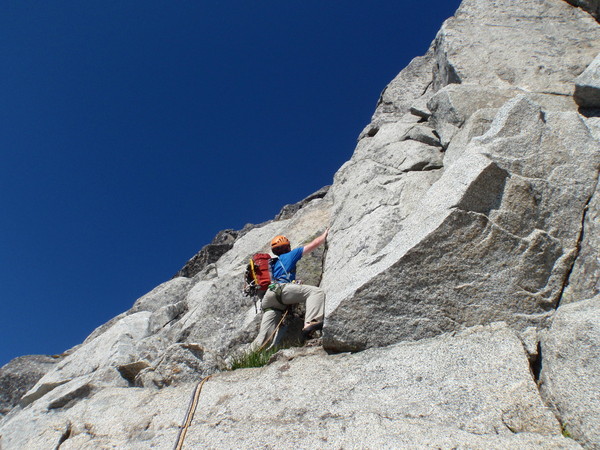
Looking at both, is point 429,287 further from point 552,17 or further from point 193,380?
point 552,17

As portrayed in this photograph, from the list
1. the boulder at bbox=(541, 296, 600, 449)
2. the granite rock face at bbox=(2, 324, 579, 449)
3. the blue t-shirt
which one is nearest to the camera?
the boulder at bbox=(541, 296, 600, 449)

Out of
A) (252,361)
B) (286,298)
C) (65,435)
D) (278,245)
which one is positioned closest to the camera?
(65,435)

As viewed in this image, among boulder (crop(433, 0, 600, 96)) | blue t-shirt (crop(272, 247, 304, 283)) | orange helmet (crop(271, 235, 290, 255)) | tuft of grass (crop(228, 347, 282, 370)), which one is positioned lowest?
tuft of grass (crop(228, 347, 282, 370))

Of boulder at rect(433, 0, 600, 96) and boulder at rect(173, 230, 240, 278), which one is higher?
boulder at rect(433, 0, 600, 96)

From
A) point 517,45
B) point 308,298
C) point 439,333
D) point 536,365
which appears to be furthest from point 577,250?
point 517,45

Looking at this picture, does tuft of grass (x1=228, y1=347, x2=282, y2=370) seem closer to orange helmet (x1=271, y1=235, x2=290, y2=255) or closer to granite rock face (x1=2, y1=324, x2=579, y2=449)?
granite rock face (x1=2, y1=324, x2=579, y2=449)

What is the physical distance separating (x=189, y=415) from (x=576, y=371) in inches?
196

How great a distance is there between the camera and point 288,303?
33.7 ft

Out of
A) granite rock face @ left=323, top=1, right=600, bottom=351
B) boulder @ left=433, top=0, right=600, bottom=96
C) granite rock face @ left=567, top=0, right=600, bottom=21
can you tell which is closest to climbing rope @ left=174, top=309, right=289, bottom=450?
granite rock face @ left=323, top=1, right=600, bottom=351

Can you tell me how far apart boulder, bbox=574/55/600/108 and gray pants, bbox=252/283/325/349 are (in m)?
6.58

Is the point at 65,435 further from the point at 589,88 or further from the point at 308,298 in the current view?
the point at 589,88

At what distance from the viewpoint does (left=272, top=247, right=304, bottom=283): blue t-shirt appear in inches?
431

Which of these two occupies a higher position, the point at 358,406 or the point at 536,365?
the point at 358,406

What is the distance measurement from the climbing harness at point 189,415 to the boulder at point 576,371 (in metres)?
4.53
